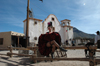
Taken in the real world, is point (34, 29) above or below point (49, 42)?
above

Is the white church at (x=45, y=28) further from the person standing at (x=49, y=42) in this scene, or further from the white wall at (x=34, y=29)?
the person standing at (x=49, y=42)

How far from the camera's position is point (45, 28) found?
62.2 feet

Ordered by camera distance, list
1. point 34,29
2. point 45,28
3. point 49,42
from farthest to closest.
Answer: point 45,28
point 34,29
point 49,42

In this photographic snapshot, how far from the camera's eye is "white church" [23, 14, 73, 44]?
56.8 ft

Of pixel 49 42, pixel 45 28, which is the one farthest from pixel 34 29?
pixel 49 42

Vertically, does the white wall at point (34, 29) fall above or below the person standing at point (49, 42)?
above

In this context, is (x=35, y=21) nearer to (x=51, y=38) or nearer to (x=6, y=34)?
(x=6, y=34)

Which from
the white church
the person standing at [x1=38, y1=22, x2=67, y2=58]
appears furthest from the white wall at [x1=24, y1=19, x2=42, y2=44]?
the person standing at [x1=38, y1=22, x2=67, y2=58]

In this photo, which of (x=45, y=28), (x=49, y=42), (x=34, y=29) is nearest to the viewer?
(x=49, y=42)

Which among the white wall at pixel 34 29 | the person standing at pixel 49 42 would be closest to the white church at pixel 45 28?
the white wall at pixel 34 29

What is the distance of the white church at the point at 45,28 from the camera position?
17305 millimetres

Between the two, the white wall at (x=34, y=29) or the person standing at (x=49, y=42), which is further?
the white wall at (x=34, y=29)

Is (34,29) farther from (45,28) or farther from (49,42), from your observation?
(49,42)

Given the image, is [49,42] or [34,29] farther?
[34,29]
